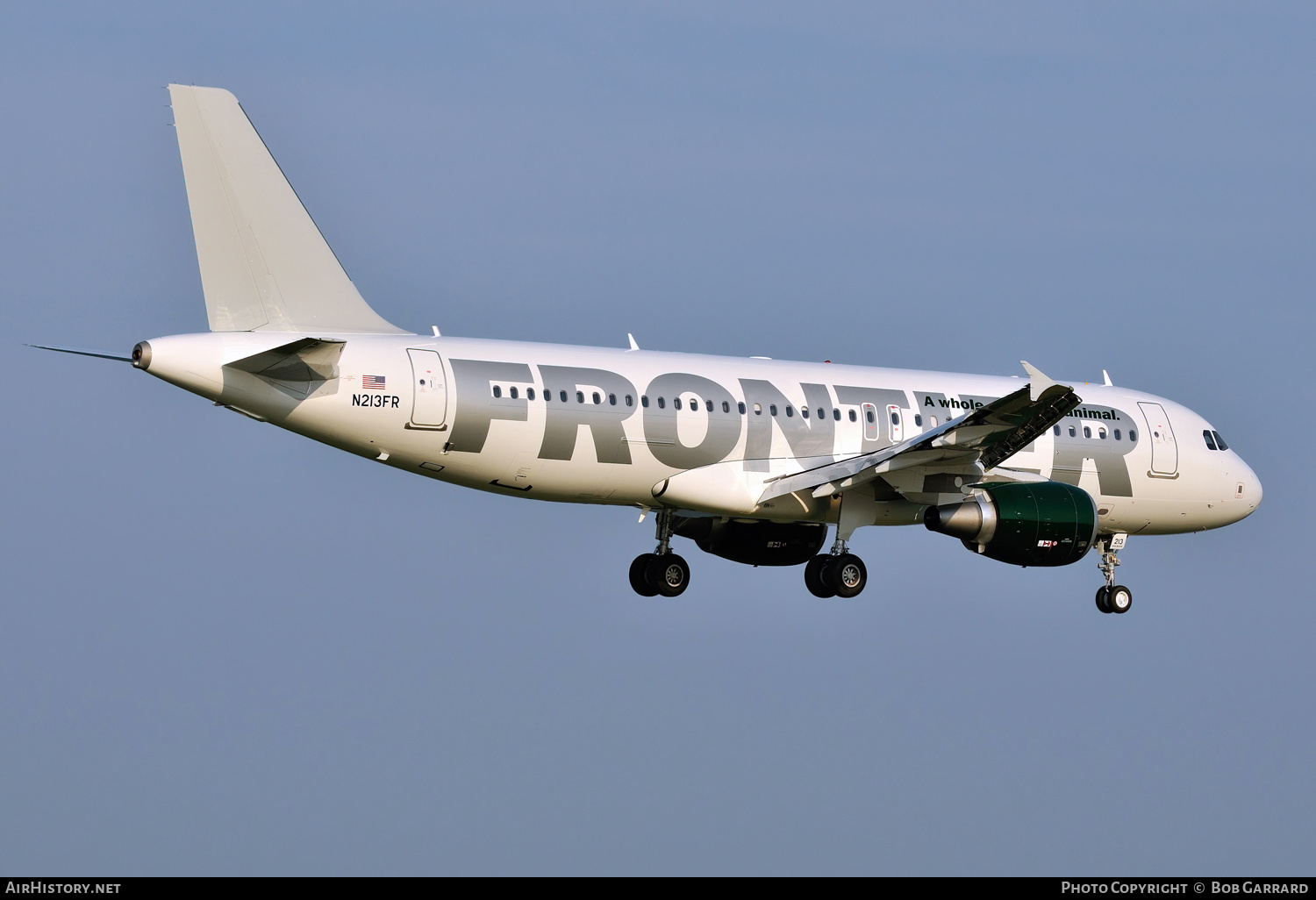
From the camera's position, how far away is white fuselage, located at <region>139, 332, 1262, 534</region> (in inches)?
1243

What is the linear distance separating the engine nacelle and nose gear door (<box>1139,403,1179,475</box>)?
7.35 m

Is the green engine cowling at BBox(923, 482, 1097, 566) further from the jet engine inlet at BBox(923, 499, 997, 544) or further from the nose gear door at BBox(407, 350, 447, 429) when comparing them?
the nose gear door at BBox(407, 350, 447, 429)

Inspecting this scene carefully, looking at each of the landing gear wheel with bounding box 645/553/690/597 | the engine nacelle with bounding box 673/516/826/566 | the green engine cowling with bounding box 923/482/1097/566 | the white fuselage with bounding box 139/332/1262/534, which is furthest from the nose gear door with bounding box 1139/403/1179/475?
the landing gear wheel with bounding box 645/553/690/597

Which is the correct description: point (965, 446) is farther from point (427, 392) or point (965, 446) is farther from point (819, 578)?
point (427, 392)

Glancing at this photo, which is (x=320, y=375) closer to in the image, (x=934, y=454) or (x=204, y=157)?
(x=204, y=157)

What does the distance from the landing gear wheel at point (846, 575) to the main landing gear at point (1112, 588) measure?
261 inches

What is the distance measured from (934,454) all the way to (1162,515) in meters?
8.12

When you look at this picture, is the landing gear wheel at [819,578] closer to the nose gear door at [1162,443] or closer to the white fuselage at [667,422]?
the white fuselage at [667,422]

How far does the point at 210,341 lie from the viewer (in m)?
30.5

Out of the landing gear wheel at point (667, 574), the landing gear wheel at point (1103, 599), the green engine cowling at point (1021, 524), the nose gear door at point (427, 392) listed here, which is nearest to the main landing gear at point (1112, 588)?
the landing gear wheel at point (1103, 599)

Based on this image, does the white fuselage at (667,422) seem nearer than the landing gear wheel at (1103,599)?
Yes

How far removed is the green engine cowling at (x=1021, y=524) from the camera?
114ft

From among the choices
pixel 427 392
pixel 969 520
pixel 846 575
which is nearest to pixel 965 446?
pixel 969 520
